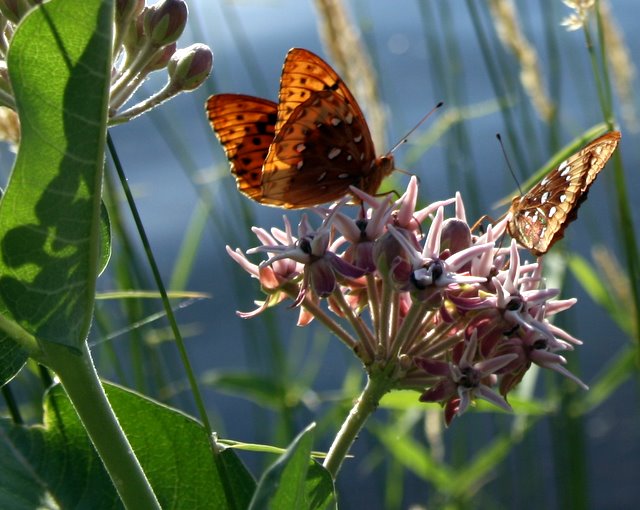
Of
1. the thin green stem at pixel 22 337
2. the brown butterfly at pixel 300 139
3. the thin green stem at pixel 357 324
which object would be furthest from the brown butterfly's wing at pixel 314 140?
the thin green stem at pixel 22 337

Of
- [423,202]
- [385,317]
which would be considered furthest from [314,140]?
[423,202]

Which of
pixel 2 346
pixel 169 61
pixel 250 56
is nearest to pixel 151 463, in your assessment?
pixel 2 346

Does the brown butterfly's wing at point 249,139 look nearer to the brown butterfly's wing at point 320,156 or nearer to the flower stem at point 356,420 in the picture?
the brown butterfly's wing at point 320,156

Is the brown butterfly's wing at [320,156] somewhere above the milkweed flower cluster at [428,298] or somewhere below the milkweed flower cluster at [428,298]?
above

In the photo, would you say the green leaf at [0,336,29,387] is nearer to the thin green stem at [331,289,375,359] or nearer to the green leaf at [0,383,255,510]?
the green leaf at [0,383,255,510]

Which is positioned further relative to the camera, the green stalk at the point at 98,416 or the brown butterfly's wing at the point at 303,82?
the brown butterfly's wing at the point at 303,82

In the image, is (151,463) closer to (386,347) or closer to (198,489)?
(198,489)

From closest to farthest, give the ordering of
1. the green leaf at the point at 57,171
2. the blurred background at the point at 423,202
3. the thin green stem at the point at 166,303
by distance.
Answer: the green leaf at the point at 57,171
the thin green stem at the point at 166,303
the blurred background at the point at 423,202
